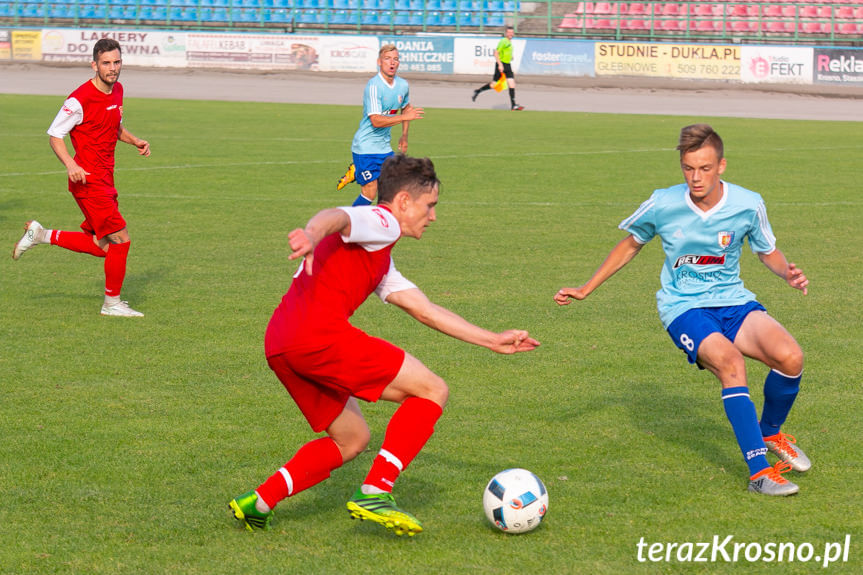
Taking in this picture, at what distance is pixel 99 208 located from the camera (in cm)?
971

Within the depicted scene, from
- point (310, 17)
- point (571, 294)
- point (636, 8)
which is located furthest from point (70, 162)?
point (310, 17)

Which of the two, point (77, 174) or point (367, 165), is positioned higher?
point (77, 174)

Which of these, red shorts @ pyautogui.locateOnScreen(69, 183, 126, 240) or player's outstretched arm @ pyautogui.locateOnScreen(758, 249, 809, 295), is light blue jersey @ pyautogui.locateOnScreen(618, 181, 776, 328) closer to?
player's outstretched arm @ pyautogui.locateOnScreen(758, 249, 809, 295)

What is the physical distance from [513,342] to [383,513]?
0.93 m

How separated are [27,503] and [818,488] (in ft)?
12.9

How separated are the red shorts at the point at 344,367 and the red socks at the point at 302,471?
130mm

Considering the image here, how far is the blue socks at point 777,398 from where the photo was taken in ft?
19.3

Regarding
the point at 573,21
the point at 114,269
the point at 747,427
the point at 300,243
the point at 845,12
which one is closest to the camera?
the point at 300,243

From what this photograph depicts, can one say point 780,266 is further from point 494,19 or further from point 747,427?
point 494,19

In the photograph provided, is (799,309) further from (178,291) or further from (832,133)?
(832,133)

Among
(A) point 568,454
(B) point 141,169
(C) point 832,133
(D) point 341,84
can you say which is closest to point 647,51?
(D) point 341,84

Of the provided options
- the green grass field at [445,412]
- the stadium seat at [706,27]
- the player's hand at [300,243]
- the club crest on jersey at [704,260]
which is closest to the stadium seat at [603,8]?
the stadium seat at [706,27]

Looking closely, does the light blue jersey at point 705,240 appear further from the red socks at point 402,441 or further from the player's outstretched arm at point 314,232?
the player's outstretched arm at point 314,232

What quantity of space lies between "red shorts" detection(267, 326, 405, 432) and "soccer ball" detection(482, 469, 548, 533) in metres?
0.72
